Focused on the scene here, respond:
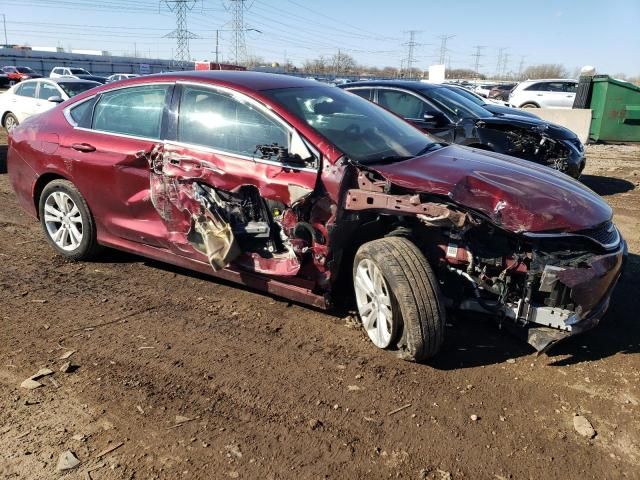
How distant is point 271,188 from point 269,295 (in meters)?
1.11

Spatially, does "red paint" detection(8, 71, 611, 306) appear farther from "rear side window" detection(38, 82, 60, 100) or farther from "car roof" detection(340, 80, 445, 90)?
"rear side window" detection(38, 82, 60, 100)

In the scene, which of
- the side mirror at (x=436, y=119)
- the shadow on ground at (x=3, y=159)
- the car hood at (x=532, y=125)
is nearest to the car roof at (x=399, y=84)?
the side mirror at (x=436, y=119)

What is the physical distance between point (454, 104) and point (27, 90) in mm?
10831

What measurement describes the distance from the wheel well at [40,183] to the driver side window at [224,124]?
157 cm

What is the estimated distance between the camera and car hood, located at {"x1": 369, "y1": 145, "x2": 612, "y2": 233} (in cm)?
335

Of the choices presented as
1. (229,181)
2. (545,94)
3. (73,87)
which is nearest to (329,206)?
(229,181)

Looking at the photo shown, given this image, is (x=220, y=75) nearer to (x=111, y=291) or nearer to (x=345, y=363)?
(x=111, y=291)

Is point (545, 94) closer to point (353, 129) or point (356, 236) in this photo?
point (353, 129)

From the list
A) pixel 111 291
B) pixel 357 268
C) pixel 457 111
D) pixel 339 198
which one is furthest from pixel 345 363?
pixel 457 111

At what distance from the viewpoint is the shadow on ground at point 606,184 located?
9.31 m

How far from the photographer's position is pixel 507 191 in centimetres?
353

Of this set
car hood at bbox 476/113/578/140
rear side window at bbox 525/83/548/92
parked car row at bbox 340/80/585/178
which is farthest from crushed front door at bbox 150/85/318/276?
rear side window at bbox 525/83/548/92

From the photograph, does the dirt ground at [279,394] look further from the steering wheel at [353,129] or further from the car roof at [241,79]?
the car roof at [241,79]

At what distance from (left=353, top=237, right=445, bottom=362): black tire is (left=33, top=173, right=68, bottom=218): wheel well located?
3.28 meters
